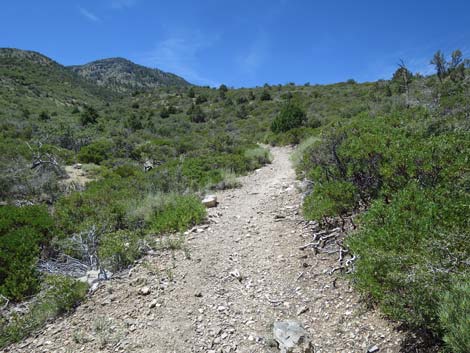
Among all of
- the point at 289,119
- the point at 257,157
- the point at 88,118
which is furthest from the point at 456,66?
the point at 88,118

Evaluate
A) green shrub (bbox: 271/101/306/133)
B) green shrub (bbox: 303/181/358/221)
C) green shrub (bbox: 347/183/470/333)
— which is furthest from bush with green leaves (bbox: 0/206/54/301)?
green shrub (bbox: 271/101/306/133)

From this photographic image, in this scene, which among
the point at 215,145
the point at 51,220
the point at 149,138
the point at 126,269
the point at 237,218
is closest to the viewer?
the point at 126,269

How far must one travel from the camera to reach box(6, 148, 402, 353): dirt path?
3336 mm

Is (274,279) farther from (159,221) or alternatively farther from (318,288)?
(159,221)

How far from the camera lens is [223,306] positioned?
3965 millimetres

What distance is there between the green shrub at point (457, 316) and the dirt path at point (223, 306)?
83cm

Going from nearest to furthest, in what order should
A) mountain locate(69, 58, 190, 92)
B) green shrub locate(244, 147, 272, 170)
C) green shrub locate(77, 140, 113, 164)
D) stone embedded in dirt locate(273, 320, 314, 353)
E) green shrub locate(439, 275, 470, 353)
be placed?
1. green shrub locate(439, 275, 470, 353)
2. stone embedded in dirt locate(273, 320, 314, 353)
3. green shrub locate(244, 147, 272, 170)
4. green shrub locate(77, 140, 113, 164)
5. mountain locate(69, 58, 190, 92)

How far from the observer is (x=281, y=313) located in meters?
3.74

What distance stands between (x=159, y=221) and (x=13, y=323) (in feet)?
9.65

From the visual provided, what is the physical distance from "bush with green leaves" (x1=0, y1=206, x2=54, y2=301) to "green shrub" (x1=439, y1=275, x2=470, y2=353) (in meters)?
5.40

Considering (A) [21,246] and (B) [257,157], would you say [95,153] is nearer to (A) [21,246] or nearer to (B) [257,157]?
(B) [257,157]

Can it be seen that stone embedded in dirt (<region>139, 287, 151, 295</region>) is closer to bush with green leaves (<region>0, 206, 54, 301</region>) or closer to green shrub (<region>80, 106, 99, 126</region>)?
bush with green leaves (<region>0, 206, 54, 301</region>)

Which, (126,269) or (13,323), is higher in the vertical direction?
(126,269)

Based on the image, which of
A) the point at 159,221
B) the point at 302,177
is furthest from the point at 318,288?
the point at 302,177
